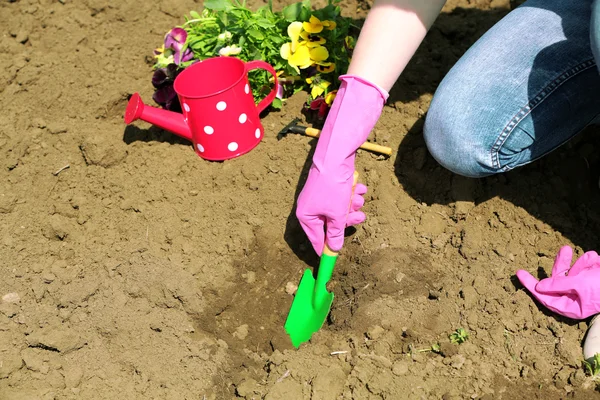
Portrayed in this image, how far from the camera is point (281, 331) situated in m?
2.02

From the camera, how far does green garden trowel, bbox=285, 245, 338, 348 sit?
2.00m

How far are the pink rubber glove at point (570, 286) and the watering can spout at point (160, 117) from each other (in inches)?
46.8

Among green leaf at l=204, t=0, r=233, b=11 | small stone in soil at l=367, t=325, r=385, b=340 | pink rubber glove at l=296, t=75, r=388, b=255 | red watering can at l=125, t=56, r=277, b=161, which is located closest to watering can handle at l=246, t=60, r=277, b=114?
red watering can at l=125, t=56, r=277, b=161

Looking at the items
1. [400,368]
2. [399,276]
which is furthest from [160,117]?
[400,368]

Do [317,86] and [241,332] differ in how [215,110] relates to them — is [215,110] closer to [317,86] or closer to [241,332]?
[317,86]

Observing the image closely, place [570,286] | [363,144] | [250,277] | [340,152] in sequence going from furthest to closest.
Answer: [363,144] < [250,277] < [340,152] < [570,286]

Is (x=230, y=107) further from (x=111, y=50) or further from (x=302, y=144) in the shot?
(x=111, y=50)

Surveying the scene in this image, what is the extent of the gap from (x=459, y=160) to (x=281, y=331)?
741 millimetres

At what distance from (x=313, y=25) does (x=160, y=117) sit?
0.62 m

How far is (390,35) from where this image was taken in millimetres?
1861

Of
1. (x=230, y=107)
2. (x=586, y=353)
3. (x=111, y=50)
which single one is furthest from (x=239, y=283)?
(x=111, y=50)

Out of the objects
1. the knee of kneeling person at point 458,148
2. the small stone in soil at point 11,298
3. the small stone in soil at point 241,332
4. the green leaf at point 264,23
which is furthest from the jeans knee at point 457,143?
the small stone in soil at point 11,298

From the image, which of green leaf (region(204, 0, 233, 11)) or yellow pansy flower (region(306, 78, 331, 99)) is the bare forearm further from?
green leaf (region(204, 0, 233, 11))

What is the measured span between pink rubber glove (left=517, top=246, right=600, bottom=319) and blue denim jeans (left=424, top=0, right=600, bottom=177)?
335mm
